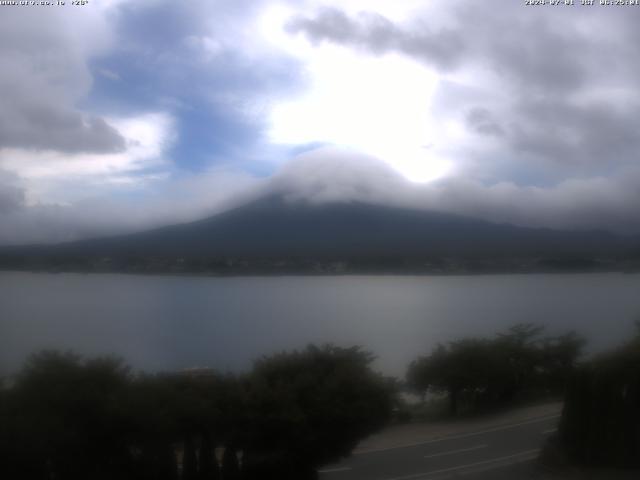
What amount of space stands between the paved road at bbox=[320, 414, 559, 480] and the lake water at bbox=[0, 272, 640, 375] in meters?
1.84

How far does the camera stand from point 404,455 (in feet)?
34.1

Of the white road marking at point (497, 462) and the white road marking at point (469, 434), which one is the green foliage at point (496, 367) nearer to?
the white road marking at point (469, 434)

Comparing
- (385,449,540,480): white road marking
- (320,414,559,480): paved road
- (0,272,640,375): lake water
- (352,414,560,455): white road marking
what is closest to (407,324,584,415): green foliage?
(0,272,640,375): lake water

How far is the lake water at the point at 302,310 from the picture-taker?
11.1 meters

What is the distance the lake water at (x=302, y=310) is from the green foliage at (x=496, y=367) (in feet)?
0.95

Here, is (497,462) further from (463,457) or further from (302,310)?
(302,310)

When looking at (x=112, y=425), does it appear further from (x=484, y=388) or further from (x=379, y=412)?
(x=484, y=388)

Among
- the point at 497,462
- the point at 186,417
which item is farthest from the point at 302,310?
the point at 497,462

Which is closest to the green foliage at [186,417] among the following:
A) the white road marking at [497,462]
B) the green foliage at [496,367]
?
the white road marking at [497,462]

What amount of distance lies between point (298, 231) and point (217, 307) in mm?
2615

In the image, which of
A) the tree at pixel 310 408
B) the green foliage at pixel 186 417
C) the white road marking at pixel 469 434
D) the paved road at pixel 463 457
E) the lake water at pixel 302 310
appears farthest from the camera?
the lake water at pixel 302 310

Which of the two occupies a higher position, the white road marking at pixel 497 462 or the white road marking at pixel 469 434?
the white road marking at pixel 469 434

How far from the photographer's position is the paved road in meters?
9.43

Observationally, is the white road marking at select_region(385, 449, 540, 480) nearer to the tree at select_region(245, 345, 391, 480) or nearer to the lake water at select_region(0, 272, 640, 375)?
the tree at select_region(245, 345, 391, 480)
